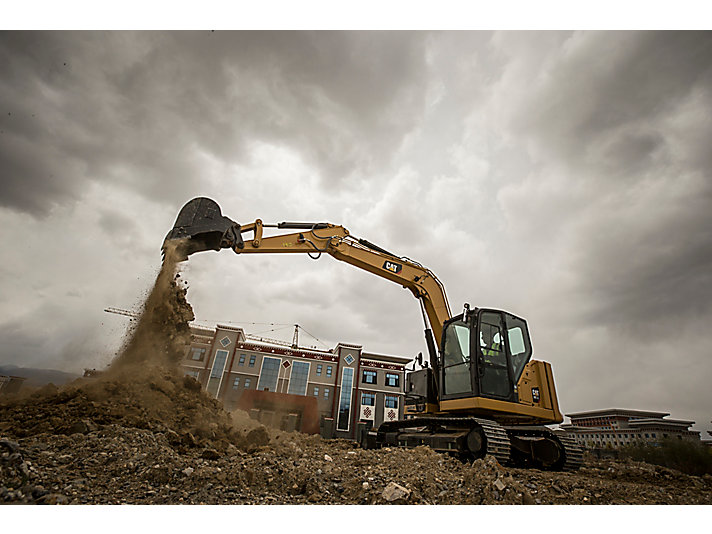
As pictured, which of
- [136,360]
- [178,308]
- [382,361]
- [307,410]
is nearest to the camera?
[136,360]

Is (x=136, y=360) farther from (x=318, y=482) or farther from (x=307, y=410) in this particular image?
(x=307, y=410)

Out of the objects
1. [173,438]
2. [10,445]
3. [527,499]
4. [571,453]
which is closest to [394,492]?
[527,499]

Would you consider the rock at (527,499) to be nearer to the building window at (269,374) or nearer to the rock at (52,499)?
the rock at (52,499)

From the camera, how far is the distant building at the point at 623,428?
12727 millimetres

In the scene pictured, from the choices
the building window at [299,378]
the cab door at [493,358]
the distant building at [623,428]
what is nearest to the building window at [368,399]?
the building window at [299,378]

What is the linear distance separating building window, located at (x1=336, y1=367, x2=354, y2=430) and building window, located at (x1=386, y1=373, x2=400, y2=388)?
13.2 feet

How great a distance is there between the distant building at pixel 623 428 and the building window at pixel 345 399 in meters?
19.4

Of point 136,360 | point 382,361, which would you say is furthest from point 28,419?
point 382,361

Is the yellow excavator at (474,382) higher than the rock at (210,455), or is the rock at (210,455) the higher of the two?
the yellow excavator at (474,382)

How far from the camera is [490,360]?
22.6 ft

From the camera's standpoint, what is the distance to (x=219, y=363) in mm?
32219

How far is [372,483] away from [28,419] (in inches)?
198

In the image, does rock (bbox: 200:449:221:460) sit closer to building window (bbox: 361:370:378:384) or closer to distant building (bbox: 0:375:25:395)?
distant building (bbox: 0:375:25:395)

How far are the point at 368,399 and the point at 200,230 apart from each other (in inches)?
1206
